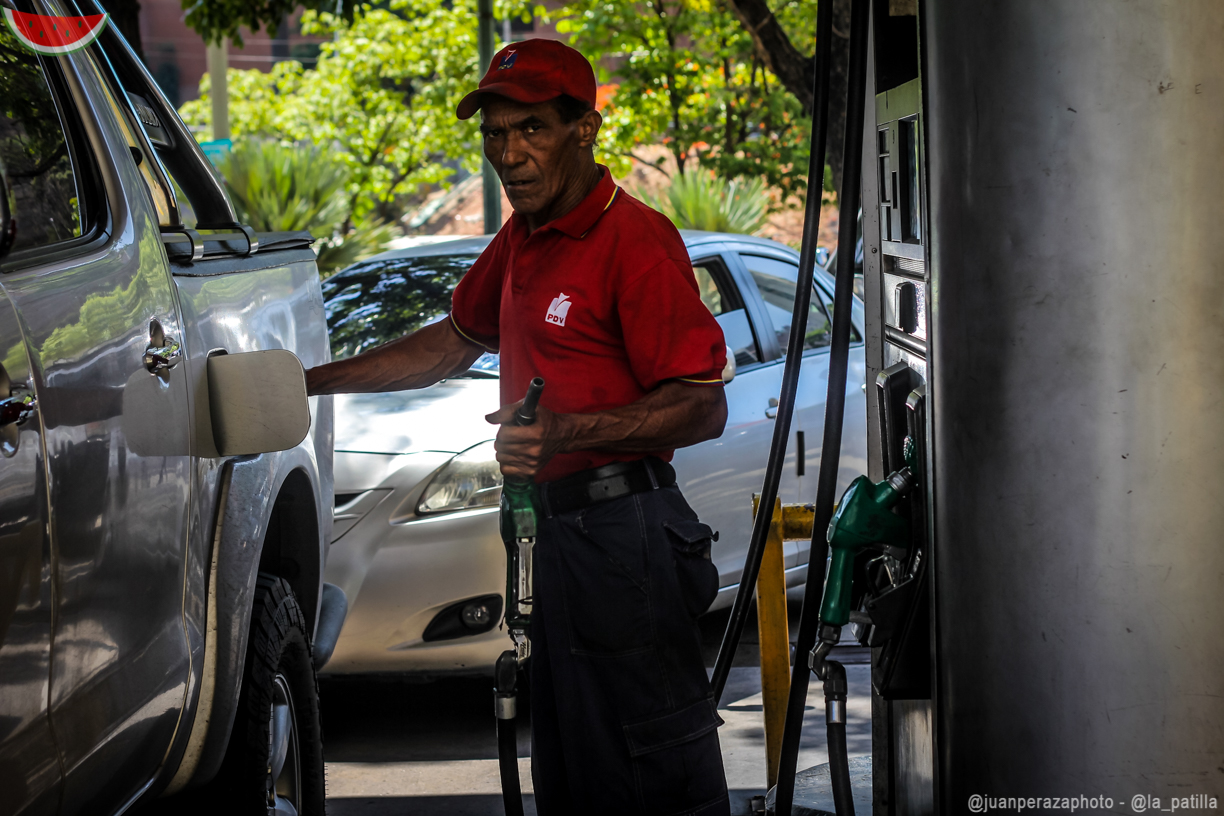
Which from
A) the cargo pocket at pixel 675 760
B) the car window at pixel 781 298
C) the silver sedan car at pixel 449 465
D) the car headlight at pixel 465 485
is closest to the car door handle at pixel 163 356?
the cargo pocket at pixel 675 760

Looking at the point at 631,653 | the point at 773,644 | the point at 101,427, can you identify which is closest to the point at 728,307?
the point at 773,644

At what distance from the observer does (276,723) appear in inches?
123

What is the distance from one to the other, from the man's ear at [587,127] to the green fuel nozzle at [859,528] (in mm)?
898

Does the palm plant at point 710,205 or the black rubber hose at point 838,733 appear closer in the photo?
the black rubber hose at point 838,733

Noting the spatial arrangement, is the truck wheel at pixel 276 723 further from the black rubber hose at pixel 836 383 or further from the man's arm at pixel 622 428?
the black rubber hose at pixel 836 383

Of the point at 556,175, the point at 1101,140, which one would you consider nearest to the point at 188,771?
the point at 556,175

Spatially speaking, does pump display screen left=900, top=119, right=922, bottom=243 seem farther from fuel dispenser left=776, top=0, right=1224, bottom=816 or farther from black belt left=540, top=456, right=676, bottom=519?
black belt left=540, top=456, right=676, bottom=519

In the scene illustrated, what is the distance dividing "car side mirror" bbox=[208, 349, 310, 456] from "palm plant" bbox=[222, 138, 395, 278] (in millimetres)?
9942

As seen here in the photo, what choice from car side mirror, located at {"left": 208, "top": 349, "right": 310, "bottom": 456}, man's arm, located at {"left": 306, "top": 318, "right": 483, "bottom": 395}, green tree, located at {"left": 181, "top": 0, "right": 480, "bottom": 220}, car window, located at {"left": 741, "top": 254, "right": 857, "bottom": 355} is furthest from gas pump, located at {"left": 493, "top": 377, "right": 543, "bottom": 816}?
green tree, located at {"left": 181, "top": 0, "right": 480, "bottom": 220}

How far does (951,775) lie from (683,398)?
0.85 metres

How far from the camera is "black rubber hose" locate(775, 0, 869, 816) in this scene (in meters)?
2.52

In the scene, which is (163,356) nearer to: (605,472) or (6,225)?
(6,225)

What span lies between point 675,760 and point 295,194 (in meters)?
11.0

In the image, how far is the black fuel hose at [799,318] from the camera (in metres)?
2.68
